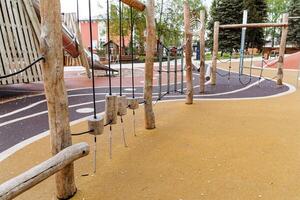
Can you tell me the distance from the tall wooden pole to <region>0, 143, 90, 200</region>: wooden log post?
0.42 feet

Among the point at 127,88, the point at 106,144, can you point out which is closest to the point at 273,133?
the point at 106,144

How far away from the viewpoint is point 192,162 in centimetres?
360

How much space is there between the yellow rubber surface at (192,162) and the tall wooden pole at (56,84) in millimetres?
238

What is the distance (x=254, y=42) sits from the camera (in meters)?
31.7

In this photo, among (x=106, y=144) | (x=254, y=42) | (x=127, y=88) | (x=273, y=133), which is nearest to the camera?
(x=106, y=144)

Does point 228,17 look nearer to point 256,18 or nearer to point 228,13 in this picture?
point 228,13

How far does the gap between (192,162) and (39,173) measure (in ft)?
6.28

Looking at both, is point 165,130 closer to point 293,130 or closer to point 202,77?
point 293,130

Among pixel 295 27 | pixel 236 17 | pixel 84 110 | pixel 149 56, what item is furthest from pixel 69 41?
pixel 295 27

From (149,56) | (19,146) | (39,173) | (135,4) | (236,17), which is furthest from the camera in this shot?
(236,17)

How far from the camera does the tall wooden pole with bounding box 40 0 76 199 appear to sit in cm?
248

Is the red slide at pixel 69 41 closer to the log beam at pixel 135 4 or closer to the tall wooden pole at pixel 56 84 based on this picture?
the log beam at pixel 135 4

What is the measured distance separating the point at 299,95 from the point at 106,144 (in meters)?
6.30

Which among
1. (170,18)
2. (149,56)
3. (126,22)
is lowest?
(149,56)
